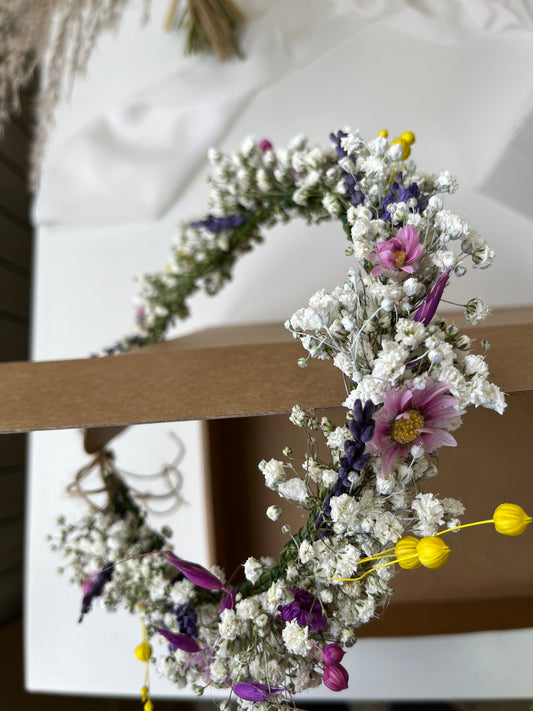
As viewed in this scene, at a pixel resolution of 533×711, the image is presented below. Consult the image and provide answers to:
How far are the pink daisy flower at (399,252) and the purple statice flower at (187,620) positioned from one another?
45cm

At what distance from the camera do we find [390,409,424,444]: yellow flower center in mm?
534

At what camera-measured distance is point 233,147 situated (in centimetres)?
133

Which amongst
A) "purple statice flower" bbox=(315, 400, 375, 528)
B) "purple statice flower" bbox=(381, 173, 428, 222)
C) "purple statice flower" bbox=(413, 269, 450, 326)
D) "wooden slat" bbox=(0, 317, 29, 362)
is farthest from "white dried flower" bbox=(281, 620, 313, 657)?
"wooden slat" bbox=(0, 317, 29, 362)

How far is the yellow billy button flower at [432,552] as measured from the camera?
1.57 feet

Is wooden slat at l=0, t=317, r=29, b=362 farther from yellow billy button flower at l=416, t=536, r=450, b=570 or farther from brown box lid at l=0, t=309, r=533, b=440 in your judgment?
yellow billy button flower at l=416, t=536, r=450, b=570

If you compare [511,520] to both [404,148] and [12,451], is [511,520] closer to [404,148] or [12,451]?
[404,148]

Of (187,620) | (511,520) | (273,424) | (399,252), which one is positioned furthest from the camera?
(273,424)

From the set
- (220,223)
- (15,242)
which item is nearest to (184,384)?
(220,223)

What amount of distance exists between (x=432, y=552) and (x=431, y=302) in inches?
8.8

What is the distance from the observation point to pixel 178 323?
4.53ft

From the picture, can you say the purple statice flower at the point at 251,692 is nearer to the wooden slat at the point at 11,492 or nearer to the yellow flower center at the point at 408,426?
the yellow flower center at the point at 408,426

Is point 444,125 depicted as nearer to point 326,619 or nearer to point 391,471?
point 391,471

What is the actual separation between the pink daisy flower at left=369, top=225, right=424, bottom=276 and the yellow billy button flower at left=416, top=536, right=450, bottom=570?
250 mm

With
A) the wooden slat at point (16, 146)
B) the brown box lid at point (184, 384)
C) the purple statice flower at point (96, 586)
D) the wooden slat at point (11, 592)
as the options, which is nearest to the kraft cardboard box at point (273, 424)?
the brown box lid at point (184, 384)
